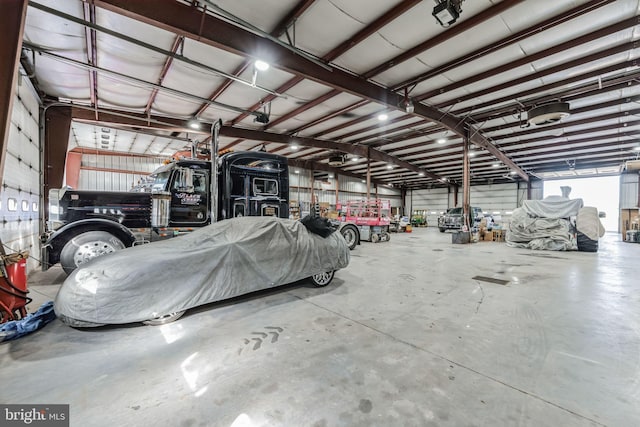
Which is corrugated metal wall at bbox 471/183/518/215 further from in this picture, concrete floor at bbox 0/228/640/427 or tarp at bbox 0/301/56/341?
tarp at bbox 0/301/56/341

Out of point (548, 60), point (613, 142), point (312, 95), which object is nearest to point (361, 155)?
point (312, 95)

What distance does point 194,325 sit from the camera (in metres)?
2.77

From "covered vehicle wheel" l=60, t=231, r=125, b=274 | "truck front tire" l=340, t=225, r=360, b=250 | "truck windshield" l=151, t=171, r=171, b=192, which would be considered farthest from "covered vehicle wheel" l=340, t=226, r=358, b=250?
"covered vehicle wheel" l=60, t=231, r=125, b=274

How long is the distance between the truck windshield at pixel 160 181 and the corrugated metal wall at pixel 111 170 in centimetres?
867

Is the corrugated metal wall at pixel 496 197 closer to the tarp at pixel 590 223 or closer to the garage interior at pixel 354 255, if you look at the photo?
the garage interior at pixel 354 255

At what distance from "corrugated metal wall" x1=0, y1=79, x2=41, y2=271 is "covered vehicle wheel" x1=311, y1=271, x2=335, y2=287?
409 cm

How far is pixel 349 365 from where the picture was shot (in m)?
2.04

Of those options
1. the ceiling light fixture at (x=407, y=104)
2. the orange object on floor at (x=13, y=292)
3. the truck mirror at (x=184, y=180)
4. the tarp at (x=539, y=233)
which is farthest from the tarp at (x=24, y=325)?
the tarp at (x=539, y=233)

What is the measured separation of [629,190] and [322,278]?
25.3m

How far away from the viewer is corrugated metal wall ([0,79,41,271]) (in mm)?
4141

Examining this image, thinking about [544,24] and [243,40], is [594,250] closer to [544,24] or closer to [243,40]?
[544,24]

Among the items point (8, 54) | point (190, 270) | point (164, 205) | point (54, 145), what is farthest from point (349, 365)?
point (54, 145)

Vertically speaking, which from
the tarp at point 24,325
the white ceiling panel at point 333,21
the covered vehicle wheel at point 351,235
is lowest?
the tarp at point 24,325

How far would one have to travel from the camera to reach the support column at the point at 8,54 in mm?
2299
